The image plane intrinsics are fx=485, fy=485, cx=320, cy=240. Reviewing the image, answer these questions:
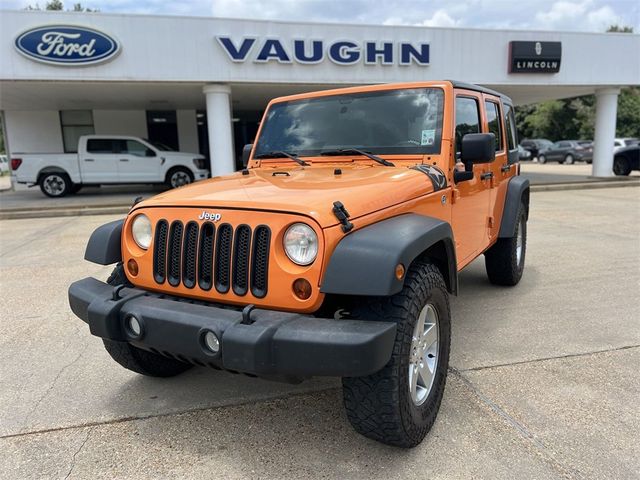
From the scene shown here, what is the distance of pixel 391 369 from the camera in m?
2.19

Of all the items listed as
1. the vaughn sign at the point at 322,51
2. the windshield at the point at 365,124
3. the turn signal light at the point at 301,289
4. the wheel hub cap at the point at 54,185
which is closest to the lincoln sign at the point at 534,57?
the vaughn sign at the point at 322,51

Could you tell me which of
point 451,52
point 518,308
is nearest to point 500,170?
point 518,308

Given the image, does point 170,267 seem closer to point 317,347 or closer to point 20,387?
point 317,347

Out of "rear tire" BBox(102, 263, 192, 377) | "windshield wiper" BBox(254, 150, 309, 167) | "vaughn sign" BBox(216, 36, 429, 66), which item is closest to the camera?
"rear tire" BBox(102, 263, 192, 377)

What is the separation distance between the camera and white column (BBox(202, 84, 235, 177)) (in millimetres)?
12812

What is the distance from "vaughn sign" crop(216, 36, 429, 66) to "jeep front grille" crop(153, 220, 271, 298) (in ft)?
35.8

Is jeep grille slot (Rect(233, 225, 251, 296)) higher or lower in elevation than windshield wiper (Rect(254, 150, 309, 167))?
lower

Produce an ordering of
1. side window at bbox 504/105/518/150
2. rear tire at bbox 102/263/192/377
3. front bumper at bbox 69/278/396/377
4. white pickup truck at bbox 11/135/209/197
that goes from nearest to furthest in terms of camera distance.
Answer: front bumper at bbox 69/278/396/377
rear tire at bbox 102/263/192/377
side window at bbox 504/105/518/150
white pickup truck at bbox 11/135/209/197

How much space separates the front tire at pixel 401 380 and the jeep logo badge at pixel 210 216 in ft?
2.68

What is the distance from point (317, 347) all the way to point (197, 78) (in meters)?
11.7

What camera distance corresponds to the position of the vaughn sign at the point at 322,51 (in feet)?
40.6

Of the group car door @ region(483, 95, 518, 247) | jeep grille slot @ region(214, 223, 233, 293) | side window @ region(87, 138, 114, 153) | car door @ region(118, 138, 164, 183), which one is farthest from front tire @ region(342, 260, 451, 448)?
side window @ region(87, 138, 114, 153)

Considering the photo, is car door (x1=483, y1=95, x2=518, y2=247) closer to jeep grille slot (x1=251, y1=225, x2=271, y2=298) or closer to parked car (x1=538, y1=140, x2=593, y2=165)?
jeep grille slot (x1=251, y1=225, x2=271, y2=298)

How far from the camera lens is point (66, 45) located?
11.5 metres
